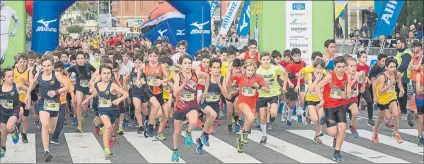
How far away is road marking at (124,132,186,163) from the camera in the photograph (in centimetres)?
1145

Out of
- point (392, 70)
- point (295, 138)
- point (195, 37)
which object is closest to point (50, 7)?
point (195, 37)

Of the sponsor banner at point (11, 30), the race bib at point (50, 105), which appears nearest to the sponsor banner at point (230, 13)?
the sponsor banner at point (11, 30)

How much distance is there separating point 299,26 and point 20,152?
12058mm

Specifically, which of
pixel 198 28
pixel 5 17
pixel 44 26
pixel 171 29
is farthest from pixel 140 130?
pixel 171 29

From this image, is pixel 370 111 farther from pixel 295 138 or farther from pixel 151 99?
pixel 151 99

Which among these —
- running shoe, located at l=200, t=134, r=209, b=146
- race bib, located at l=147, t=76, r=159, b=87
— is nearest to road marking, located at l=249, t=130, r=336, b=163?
running shoe, located at l=200, t=134, r=209, b=146

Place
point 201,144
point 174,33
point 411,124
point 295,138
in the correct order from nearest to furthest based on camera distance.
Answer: point 201,144
point 295,138
point 411,124
point 174,33

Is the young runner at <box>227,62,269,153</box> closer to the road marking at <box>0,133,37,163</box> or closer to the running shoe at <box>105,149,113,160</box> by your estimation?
the running shoe at <box>105,149,113,160</box>

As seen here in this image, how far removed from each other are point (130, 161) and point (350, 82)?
351 cm

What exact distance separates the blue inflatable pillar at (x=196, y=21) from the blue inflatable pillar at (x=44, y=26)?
386cm

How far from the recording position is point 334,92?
37.4 feet

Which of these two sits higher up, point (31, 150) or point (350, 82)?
point (350, 82)

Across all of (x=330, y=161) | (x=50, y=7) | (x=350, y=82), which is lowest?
(x=330, y=161)

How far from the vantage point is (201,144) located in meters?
12.1
